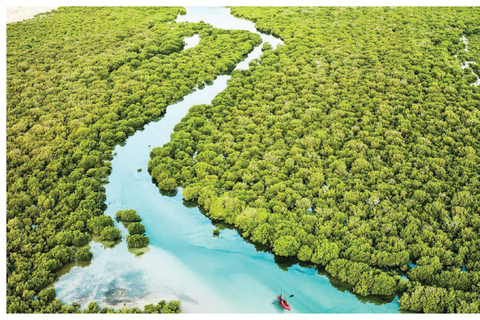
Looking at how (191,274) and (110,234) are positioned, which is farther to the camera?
(110,234)

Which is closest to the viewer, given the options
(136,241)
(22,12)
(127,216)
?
(136,241)

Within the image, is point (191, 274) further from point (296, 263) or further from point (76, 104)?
point (76, 104)

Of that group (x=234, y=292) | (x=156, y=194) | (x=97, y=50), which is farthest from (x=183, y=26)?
(x=234, y=292)

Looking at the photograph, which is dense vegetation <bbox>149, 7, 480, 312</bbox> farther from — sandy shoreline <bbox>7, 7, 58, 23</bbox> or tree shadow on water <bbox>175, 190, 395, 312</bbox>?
sandy shoreline <bbox>7, 7, 58, 23</bbox>

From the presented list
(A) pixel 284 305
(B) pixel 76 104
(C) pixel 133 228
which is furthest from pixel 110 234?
(B) pixel 76 104

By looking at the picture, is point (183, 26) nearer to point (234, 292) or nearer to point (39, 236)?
point (39, 236)
